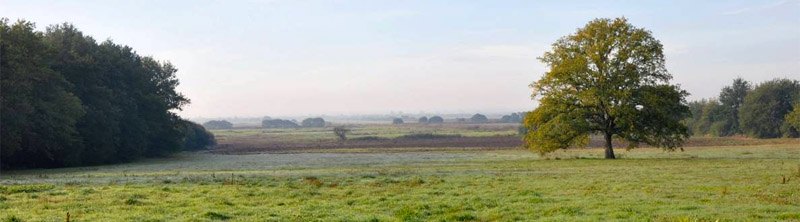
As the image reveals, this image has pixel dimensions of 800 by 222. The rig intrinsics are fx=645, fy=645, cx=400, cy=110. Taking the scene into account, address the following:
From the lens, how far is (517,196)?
22.9m

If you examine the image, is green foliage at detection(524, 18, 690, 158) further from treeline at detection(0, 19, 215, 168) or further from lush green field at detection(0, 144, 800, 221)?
treeline at detection(0, 19, 215, 168)

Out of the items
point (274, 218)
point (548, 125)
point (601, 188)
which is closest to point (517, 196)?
point (601, 188)

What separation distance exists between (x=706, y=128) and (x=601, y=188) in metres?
135

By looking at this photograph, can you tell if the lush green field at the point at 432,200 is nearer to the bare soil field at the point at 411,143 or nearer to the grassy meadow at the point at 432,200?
the grassy meadow at the point at 432,200

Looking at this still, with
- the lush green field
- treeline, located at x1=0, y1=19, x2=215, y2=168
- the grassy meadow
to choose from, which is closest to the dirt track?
treeline, located at x1=0, y1=19, x2=215, y2=168

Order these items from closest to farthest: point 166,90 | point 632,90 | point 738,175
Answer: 1. point 738,175
2. point 632,90
3. point 166,90

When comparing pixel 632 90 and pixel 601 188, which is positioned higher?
pixel 632 90

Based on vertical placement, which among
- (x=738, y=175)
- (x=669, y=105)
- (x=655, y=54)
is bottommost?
(x=738, y=175)

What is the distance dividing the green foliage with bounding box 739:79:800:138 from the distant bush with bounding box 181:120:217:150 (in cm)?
10006

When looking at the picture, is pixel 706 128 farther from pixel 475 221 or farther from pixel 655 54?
pixel 475 221

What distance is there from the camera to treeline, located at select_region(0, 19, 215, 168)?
4803cm

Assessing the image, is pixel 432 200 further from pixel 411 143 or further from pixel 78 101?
pixel 411 143

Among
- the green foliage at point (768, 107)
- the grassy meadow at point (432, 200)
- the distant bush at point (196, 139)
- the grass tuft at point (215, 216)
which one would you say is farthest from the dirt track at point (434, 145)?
the grass tuft at point (215, 216)

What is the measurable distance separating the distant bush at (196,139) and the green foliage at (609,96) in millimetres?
66290
